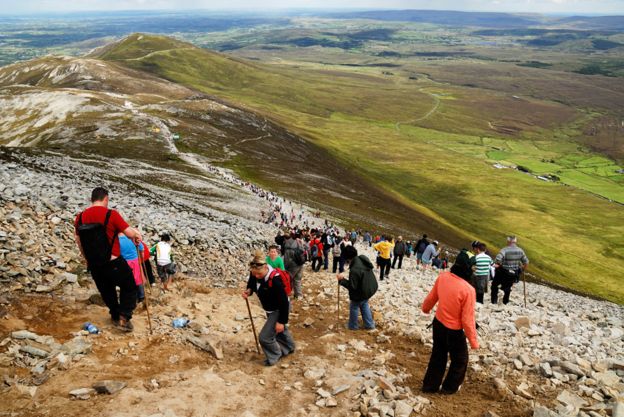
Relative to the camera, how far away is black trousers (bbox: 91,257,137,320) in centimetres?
1300

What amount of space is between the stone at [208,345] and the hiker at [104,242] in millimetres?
2554

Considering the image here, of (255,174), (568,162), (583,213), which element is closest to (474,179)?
(583,213)

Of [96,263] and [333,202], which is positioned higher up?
[96,263]

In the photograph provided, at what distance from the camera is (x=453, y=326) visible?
36.6 feet

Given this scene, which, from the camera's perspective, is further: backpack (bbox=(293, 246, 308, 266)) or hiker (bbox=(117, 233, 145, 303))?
backpack (bbox=(293, 246, 308, 266))

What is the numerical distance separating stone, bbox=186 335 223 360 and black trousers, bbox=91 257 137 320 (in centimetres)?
219

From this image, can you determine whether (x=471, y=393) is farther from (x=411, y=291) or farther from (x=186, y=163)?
(x=186, y=163)

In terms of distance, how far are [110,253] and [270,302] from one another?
485cm

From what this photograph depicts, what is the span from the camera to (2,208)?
1970cm

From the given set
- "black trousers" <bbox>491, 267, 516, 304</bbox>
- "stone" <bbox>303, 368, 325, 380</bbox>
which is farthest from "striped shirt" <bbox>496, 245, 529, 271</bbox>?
"stone" <bbox>303, 368, 325, 380</bbox>

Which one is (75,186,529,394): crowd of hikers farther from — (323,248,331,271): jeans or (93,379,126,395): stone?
(323,248,331,271): jeans

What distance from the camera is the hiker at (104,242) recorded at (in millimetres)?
12227

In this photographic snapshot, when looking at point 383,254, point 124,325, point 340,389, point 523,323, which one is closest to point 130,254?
point 124,325

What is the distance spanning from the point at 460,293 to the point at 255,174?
74.5m
